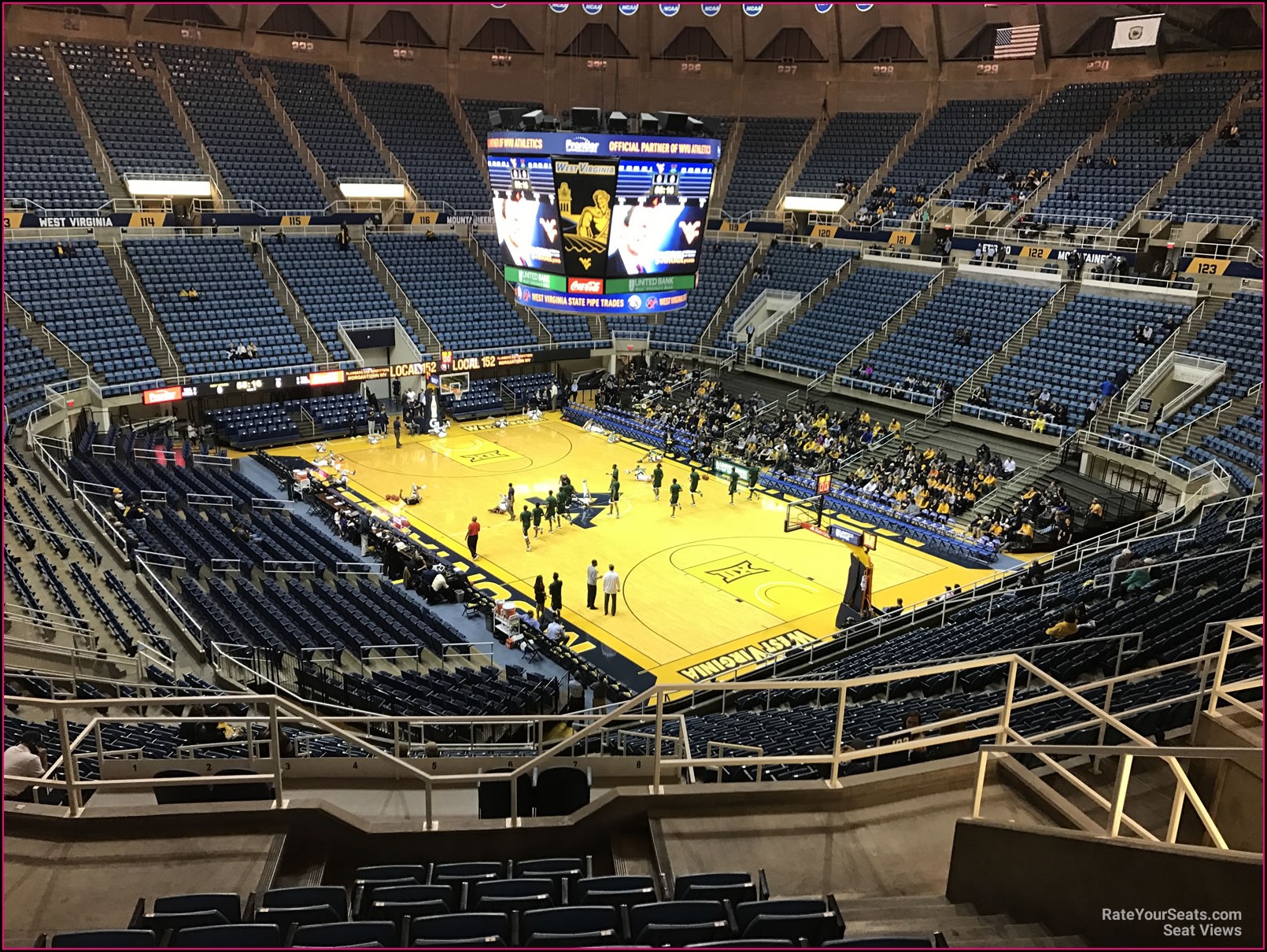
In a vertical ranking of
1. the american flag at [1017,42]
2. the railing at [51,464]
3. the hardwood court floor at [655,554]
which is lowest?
the hardwood court floor at [655,554]

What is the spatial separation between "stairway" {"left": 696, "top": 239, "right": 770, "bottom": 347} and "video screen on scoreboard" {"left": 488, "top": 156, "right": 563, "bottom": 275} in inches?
776

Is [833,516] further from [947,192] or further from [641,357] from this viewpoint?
[947,192]

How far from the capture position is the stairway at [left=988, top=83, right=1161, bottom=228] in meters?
39.6

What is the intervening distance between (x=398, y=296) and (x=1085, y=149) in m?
31.3

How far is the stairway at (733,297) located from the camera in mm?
42062

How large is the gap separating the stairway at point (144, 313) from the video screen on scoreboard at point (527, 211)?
15.6 metres

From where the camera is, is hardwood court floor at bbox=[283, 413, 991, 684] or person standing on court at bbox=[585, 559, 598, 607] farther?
person standing on court at bbox=[585, 559, 598, 607]

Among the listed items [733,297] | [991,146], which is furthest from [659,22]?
[991,146]

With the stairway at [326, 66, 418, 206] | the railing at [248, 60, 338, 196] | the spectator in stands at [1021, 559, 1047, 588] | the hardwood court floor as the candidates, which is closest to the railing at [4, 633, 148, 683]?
the hardwood court floor

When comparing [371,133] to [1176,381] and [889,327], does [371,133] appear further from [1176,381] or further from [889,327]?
[1176,381]

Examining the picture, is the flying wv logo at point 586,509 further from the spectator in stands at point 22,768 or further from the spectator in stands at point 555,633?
the spectator in stands at point 22,768

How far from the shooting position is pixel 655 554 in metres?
23.8

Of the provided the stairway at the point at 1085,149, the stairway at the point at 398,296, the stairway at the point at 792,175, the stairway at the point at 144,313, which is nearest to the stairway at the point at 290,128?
the stairway at the point at 398,296

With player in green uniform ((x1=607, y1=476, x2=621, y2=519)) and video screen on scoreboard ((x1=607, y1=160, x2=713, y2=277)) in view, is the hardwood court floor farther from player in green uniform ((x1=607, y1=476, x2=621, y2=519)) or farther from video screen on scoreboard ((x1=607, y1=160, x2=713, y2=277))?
video screen on scoreboard ((x1=607, y1=160, x2=713, y2=277))
